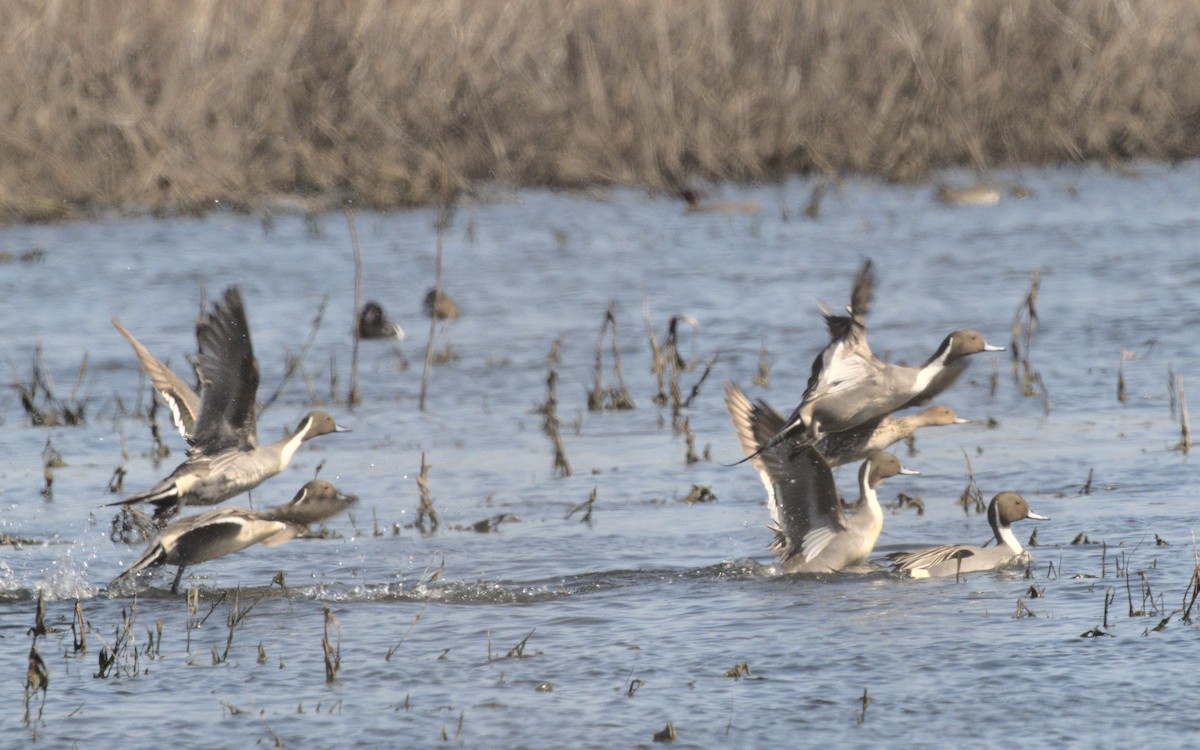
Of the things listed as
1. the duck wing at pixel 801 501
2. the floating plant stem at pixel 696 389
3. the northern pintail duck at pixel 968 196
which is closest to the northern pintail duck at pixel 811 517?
the duck wing at pixel 801 501

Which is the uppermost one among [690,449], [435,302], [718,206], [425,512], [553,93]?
[553,93]

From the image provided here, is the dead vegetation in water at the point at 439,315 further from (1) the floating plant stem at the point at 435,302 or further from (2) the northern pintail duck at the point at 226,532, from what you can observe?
(2) the northern pintail duck at the point at 226,532

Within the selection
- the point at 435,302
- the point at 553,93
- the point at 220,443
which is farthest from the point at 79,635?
the point at 553,93

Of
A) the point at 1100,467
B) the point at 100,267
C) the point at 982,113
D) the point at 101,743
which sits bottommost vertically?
the point at 101,743

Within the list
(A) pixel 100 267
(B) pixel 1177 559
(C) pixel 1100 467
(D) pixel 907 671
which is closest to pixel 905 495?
(C) pixel 1100 467

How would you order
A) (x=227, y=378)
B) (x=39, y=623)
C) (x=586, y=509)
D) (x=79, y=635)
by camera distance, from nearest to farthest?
(x=39, y=623) → (x=79, y=635) → (x=227, y=378) → (x=586, y=509)

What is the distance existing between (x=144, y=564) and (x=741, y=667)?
7.72 ft

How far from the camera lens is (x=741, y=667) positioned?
4.90 meters

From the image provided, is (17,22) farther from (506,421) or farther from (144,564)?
(144,564)

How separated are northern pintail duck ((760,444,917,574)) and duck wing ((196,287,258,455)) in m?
1.93

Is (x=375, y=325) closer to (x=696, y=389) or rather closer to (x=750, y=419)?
(x=696, y=389)

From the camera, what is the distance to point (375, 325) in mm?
11938

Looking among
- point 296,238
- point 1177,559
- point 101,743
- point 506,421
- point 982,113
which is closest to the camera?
point 101,743

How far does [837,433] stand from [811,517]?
0.88 metres
